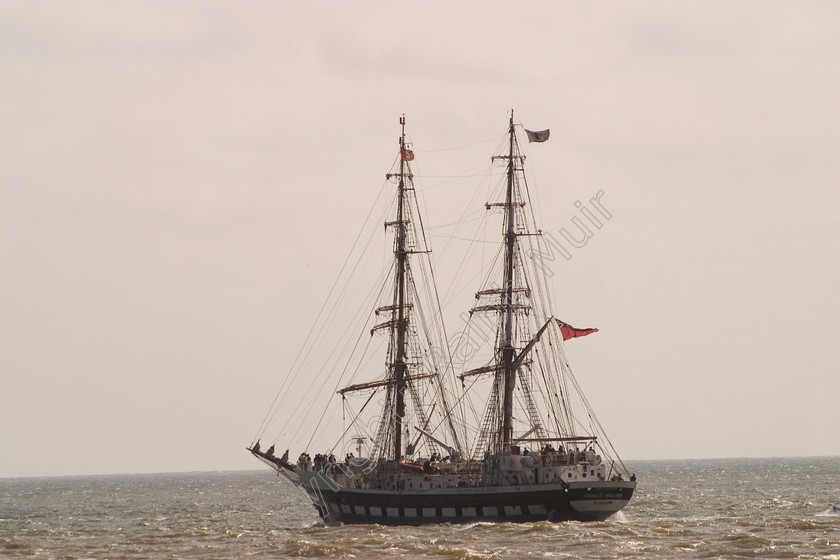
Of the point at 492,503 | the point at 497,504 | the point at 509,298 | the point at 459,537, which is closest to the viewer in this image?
the point at 459,537

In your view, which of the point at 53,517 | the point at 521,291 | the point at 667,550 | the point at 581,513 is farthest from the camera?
the point at 53,517

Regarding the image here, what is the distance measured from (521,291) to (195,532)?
31690mm

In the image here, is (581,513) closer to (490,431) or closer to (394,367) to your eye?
(490,431)

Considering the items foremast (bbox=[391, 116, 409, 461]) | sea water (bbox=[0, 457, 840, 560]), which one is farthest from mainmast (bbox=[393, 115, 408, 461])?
sea water (bbox=[0, 457, 840, 560])

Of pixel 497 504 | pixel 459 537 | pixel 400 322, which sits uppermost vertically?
pixel 400 322

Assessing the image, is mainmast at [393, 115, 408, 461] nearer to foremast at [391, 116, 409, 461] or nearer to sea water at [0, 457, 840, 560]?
foremast at [391, 116, 409, 461]

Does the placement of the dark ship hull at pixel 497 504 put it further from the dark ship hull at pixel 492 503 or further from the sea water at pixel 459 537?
the sea water at pixel 459 537

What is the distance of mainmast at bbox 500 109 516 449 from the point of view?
89.2 meters

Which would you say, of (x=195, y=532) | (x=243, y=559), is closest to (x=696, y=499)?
(x=195, y=532)

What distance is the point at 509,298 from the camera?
295 feet

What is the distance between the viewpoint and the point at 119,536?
8362 cm

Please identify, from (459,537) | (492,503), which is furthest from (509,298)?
(459,537)

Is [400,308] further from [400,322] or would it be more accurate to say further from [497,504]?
[497,504]

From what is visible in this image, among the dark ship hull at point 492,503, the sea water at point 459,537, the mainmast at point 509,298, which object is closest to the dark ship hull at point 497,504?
the dark ship hull at point 492,503
